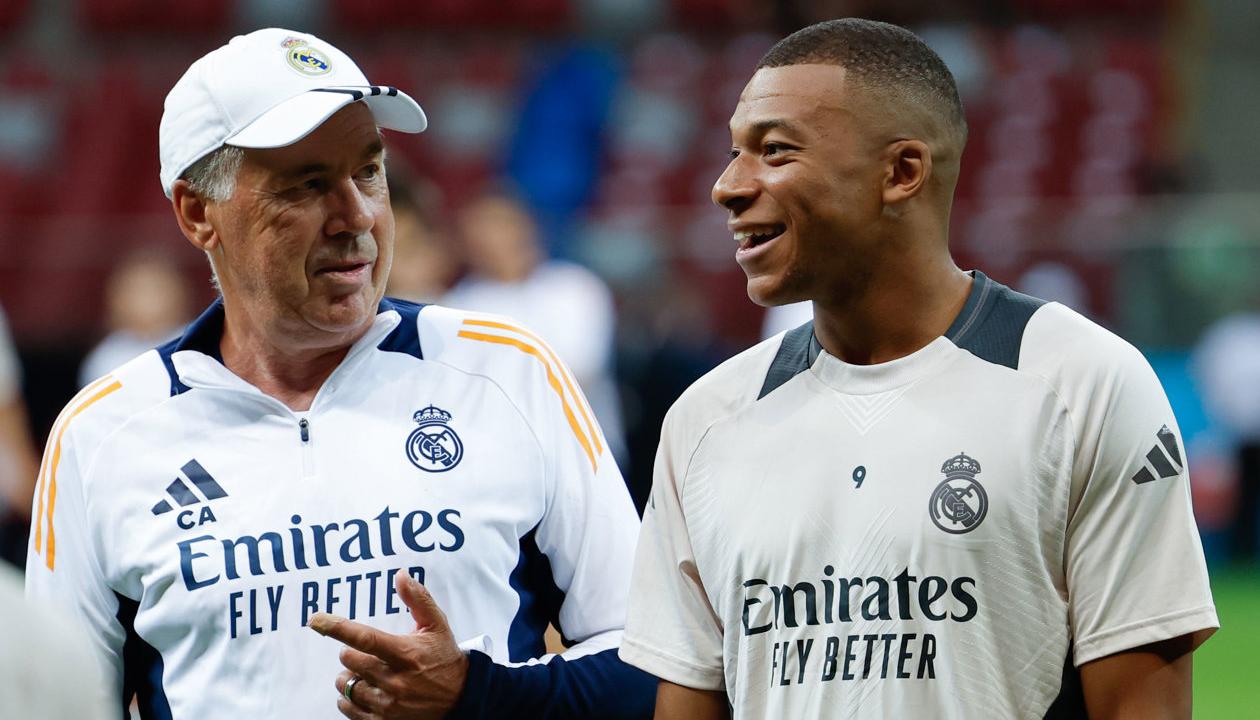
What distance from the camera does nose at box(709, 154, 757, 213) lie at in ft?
9.00

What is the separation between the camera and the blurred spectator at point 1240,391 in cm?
1203

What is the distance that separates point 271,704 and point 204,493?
1.33ft

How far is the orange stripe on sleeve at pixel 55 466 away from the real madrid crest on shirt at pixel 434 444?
58 centimetres

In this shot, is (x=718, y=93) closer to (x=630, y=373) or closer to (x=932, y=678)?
(x=630, y=373)

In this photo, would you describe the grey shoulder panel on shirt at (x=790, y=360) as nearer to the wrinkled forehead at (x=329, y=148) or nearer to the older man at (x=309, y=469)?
the older man at (x=309, y=469)

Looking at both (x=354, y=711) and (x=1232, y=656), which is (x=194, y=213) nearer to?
(x=354, y=711)

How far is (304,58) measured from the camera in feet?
10.7

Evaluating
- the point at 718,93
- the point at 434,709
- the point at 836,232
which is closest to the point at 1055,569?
the point at 836,232

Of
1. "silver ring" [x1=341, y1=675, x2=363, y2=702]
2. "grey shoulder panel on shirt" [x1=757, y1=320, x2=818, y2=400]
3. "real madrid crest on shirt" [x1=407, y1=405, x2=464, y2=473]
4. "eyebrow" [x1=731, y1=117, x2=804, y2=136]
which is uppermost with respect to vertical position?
"eyebrow" [x1=731, y1=117, x2=804, y2=136]

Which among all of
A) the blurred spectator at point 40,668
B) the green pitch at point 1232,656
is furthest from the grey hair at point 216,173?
the green pitch at point 1232,656

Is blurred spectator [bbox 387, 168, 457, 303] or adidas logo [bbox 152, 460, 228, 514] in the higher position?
blurred spectator [bbox 387, 168, 457, 303]

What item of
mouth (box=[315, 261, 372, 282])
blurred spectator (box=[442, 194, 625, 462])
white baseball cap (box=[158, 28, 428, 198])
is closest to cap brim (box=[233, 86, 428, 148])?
white baseball cap (box=[158, 28, 428, 198])

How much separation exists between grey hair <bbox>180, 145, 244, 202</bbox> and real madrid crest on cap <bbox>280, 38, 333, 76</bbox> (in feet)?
0.63

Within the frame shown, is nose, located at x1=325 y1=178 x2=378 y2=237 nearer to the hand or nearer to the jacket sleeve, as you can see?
the jacket sleeve
